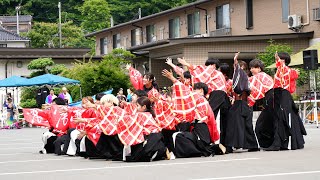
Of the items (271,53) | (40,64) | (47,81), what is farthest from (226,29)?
(40,64)

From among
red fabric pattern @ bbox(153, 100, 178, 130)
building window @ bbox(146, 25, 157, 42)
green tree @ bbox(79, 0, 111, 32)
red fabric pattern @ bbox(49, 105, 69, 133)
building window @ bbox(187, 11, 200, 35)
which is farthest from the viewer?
green tree @ bbox(79, 0, 111, 32)

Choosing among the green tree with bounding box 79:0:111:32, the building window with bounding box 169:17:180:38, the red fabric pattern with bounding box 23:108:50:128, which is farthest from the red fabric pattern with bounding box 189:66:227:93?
the green tree with bounding box 79:0:111:32

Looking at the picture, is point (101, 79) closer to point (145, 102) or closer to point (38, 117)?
point (38, 117)

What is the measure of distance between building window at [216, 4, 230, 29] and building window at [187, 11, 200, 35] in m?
2.47

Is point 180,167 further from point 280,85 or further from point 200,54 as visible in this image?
point 200,54

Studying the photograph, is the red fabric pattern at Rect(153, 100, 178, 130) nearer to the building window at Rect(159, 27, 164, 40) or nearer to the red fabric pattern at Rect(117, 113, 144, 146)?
the red fabric pattern at Rect(117, 113, 144, 146)

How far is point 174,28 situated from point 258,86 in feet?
99.1

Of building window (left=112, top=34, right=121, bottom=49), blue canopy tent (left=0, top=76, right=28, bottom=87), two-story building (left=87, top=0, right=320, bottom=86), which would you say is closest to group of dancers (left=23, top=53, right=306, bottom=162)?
two-story building (left=87, top=0, right=320, bottom=86)

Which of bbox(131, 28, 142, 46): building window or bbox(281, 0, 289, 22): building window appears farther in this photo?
bbox(131, 28, 142, 46): building window

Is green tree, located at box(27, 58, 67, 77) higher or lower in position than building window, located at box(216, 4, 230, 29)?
lower

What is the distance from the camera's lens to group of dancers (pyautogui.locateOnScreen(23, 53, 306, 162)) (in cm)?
1340

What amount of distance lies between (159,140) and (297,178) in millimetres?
4172

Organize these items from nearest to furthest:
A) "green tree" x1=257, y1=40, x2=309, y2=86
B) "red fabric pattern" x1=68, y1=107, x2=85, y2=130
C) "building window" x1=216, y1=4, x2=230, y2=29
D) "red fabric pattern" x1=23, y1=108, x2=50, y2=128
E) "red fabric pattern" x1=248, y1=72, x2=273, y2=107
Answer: "red fabric pattern" x1=248, y1=72, x2=273, y2=107, "red fabric pattern" x1=68, y1=107, x2=85, y2=130, "red fabric pattern" x1=23, y1=108, x2=50, y2=128, "green tree" x1=257, y1=40, x2=309, y2=86, "building window" x1=216, y1=4, x2=230, y2=29

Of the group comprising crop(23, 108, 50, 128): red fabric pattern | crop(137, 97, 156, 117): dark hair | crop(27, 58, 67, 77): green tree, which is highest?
crop(27, 58, 67, 77): green tree
